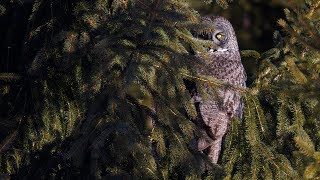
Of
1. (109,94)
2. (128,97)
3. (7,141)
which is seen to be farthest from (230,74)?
(7,141)

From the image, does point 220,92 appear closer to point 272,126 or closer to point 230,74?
point 230,74

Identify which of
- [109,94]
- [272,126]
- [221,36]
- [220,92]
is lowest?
[272,126]

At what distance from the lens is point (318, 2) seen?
3.79 m

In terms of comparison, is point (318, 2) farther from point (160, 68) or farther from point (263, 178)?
point (160, 68)

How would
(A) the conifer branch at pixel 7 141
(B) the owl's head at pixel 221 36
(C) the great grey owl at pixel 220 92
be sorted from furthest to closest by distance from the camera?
(B) the owl's head at pixel 221 36, (C) the great grey owl at pixel 220 92, (A) the conifer branch at pixel 7 141

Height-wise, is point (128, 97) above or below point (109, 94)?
below

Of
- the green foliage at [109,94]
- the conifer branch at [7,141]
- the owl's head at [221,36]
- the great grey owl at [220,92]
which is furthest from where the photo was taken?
the owl's head at [221,36]

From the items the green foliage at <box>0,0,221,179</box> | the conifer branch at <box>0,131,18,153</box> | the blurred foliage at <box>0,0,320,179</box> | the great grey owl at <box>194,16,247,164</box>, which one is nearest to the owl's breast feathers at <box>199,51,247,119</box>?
the great grey owl at <box>194,16,247,164</box>

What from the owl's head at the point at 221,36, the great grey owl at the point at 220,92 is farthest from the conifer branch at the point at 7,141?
the owl's head at the point at 221,36

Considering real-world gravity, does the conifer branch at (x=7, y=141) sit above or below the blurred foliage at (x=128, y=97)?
below

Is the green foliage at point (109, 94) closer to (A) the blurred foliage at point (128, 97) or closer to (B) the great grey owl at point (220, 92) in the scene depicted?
(A) the blurred foliage at point (128, 97)

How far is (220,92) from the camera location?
3244 mm

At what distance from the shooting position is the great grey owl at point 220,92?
128 inches

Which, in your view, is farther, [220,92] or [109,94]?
[220,92]
